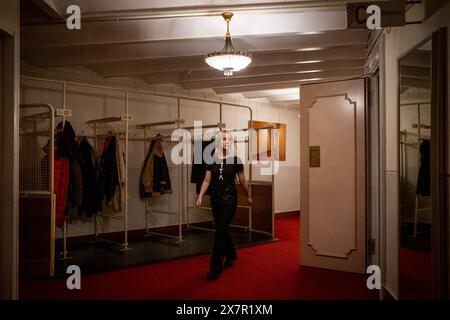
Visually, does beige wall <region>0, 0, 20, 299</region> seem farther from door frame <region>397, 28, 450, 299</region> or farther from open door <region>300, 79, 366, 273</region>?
open door <region>300, 79, 366, 273</region>

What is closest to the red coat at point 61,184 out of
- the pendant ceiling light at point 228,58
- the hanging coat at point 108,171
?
the hanging coat at point 108,171

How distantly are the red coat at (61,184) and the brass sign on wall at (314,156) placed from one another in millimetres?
2808

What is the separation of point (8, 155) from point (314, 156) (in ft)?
10.1

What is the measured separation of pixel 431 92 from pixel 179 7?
225 centimetres

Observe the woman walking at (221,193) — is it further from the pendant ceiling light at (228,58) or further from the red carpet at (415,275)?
the red carpet at (415,275)

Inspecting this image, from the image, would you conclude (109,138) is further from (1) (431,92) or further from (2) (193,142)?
(1) (431,92)

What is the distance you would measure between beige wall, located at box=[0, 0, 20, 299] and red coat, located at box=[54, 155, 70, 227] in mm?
1801

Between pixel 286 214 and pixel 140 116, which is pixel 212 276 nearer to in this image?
pixel 140 116

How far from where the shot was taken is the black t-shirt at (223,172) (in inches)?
163

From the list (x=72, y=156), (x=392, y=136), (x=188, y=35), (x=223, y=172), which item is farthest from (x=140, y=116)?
(x=392, y=136)

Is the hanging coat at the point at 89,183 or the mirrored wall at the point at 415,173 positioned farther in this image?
the hanging coat at the point at 89,183

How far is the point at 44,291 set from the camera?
362 centimetres

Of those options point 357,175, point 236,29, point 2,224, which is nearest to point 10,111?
point 2,224

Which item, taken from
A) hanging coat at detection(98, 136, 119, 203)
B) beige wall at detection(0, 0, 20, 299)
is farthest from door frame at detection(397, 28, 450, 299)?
hanging coat at detection(98, 136, 119, 203)
